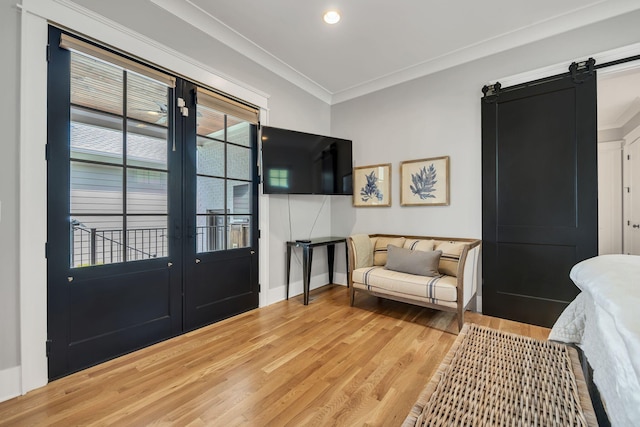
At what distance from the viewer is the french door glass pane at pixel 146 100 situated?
214 centimetres

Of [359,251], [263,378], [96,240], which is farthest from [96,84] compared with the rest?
[359,251]

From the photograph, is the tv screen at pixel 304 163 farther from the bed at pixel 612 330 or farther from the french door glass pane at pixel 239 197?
the bed at pixel 612 330

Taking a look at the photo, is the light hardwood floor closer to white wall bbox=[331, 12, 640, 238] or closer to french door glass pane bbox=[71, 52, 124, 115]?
white wall bbox=[331, 12, 640, 238]

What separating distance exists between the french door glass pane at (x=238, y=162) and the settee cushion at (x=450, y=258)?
2.26m

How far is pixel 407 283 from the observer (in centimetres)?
271

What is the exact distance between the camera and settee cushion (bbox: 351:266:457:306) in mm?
2535

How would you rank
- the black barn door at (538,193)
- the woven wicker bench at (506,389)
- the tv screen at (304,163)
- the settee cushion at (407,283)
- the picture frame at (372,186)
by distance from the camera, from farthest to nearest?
the picture frame at (372,186) < the tv screen at (304,163) < the settee cushion at (407,283) < the black barn door at (538,193) < the woven wicker bench at (506,389)

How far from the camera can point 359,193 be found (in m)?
3.92

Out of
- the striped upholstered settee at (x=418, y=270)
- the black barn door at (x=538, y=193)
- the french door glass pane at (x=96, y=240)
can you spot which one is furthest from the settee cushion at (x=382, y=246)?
the french door glass pane at (x=96, y=240)

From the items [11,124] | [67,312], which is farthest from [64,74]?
[67,312]

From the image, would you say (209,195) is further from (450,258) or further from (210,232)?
(450,258)

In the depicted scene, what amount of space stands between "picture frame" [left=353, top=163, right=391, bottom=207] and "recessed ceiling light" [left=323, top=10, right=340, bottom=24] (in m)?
1.75

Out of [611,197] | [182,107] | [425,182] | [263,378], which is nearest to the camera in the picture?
[263,378]

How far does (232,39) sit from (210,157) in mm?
1205
